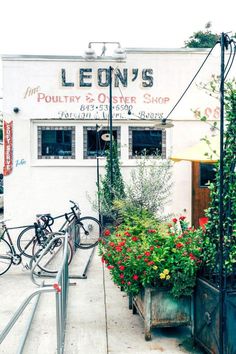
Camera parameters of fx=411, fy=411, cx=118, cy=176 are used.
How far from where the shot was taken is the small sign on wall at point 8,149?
11.2 meters

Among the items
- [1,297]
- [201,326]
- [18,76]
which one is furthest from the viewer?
[18,76]

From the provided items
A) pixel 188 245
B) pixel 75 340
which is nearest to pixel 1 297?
pixel 75 340

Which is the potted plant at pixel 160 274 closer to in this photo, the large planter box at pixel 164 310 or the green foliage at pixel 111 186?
the large planter box at pixel 164 310

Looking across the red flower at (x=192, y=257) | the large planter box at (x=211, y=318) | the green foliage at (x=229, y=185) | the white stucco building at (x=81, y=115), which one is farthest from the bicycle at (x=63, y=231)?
the green foliage at (x=229, y=185)

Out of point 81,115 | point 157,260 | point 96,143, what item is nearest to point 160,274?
point 157,260

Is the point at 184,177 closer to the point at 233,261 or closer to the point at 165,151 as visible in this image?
the point at 165,151

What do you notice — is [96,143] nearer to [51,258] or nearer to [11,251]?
[51,258]

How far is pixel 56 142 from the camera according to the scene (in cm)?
1159

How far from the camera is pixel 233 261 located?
158 inches

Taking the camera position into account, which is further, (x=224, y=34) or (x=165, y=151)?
(x=165, y=151)

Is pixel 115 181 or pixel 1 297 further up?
pixel 115 181

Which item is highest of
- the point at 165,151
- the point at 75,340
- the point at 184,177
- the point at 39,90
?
the point at 39,90

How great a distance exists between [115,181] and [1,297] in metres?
4.86

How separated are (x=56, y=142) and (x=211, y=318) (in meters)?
8.31
